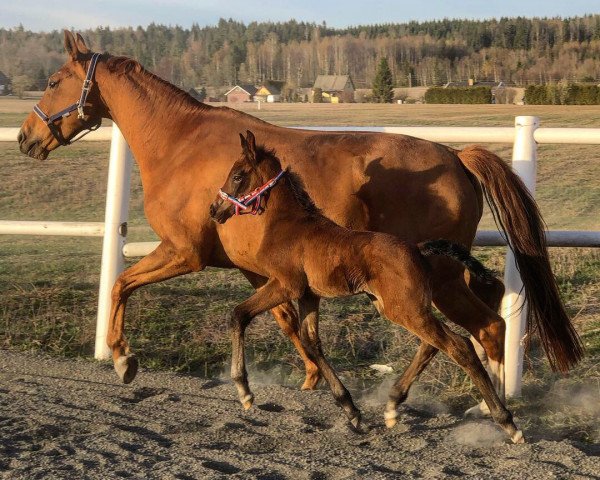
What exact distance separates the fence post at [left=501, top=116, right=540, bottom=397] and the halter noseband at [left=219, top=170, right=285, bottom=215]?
163 centimetres

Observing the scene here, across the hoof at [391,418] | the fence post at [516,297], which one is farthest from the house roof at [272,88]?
the hoof at [391,418]

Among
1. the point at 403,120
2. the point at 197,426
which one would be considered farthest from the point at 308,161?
the point at 403,120

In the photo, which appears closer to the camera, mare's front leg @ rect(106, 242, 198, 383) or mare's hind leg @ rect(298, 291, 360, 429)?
mare's hind leg @ rect(298, 291, 360, 429)

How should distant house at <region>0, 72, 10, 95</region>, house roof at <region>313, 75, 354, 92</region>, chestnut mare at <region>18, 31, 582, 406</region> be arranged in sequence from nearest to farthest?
1. chestnut mare at <region>18, 31, 582, 406</region>
2. distant house at <region>0, 72, 10, 95</region>
3. house roof at <region>313, 75, 354, 92</region>

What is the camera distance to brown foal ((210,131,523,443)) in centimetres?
449

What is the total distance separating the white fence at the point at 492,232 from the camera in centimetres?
557

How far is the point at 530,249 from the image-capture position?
5.27 m

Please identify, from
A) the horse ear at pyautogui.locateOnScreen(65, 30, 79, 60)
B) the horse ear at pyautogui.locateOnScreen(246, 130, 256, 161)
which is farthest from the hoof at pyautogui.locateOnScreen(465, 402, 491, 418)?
the horse ear at pyautogui.locateOnScreen(65, 30, 79, 60)

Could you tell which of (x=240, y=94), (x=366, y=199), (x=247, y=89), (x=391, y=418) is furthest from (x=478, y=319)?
(x=247, y=89)

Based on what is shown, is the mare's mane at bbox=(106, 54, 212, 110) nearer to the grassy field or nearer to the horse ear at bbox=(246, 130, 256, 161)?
the horse ear at bbox=(246, 130, 256, 161)

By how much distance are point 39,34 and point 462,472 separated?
3209 inches

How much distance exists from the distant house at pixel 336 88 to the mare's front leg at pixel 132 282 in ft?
260

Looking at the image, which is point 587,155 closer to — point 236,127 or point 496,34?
point 236,127

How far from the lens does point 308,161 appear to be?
524cm
